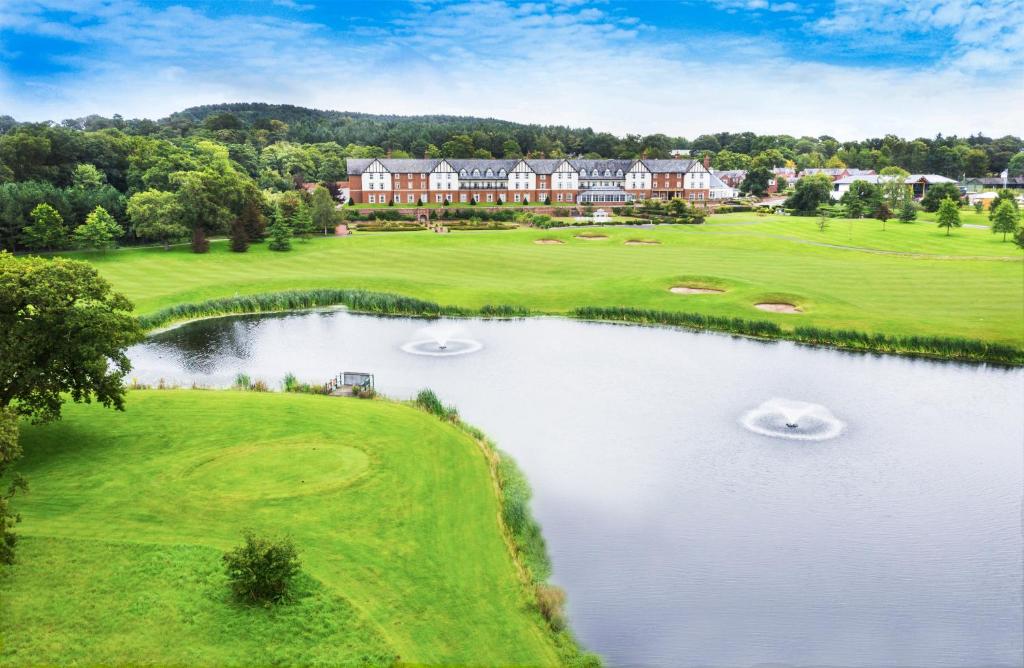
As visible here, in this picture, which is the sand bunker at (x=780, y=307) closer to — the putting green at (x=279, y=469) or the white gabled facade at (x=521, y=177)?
the putting green at (x=279, y=469)

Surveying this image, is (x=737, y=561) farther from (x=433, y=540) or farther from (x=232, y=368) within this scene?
(x=232, y=368)

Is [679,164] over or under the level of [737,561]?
over

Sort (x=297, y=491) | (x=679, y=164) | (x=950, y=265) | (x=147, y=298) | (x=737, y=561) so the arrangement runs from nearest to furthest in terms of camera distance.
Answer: (x=737, y=561) < (x=297, y=491) < (x=147, y=298) < (x=950, y=265) < (x=679, y=164)

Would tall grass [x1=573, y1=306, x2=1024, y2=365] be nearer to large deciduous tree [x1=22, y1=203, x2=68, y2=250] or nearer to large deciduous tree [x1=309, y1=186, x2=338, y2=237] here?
large deciduous tree [x1=309, y1=186, x2=338, y2=237]

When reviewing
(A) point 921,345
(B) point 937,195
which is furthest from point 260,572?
(B) point 937,195

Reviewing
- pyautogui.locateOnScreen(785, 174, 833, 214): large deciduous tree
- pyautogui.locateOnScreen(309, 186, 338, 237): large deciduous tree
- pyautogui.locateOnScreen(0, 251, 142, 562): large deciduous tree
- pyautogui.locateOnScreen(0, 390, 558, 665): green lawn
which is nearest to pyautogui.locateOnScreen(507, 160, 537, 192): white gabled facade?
pyautogui.locateOnScreen(785, 174, 833, 214): large deciduous tree

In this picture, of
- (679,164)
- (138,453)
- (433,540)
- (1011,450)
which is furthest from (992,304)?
(679,164)
